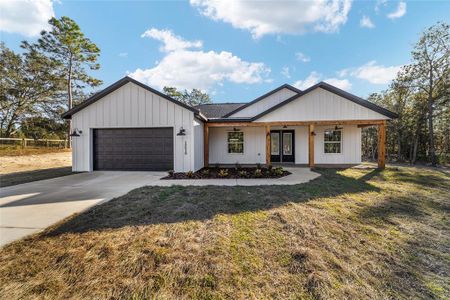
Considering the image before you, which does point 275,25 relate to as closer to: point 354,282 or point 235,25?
point 235,25

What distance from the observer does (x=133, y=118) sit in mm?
9883

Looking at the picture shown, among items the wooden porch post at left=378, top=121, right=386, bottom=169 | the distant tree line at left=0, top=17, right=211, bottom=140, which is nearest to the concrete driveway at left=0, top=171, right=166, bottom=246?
the wooden porch post at left=378, top=121, right=386, bottom=169

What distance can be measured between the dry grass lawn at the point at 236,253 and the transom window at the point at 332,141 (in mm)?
7459

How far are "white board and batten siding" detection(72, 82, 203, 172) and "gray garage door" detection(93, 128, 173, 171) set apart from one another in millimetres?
308

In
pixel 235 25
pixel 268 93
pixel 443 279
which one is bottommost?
pixel 443 279

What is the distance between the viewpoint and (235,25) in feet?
45.0

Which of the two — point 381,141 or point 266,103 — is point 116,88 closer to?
point 266,103

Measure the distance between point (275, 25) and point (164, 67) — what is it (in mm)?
12123

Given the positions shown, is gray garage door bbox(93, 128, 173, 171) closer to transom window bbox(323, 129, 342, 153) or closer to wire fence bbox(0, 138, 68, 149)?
transom window bbox(323, 129, 342, 153)

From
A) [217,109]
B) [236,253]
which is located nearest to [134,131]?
[217,109]

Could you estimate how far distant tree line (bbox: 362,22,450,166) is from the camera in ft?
47.5

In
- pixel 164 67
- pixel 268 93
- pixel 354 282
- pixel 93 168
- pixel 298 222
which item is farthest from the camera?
pixel 164 67

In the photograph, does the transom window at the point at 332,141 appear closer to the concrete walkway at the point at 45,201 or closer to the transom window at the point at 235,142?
the transom window at the point at 235,142

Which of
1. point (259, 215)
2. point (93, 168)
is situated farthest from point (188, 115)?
point (259, 215)
